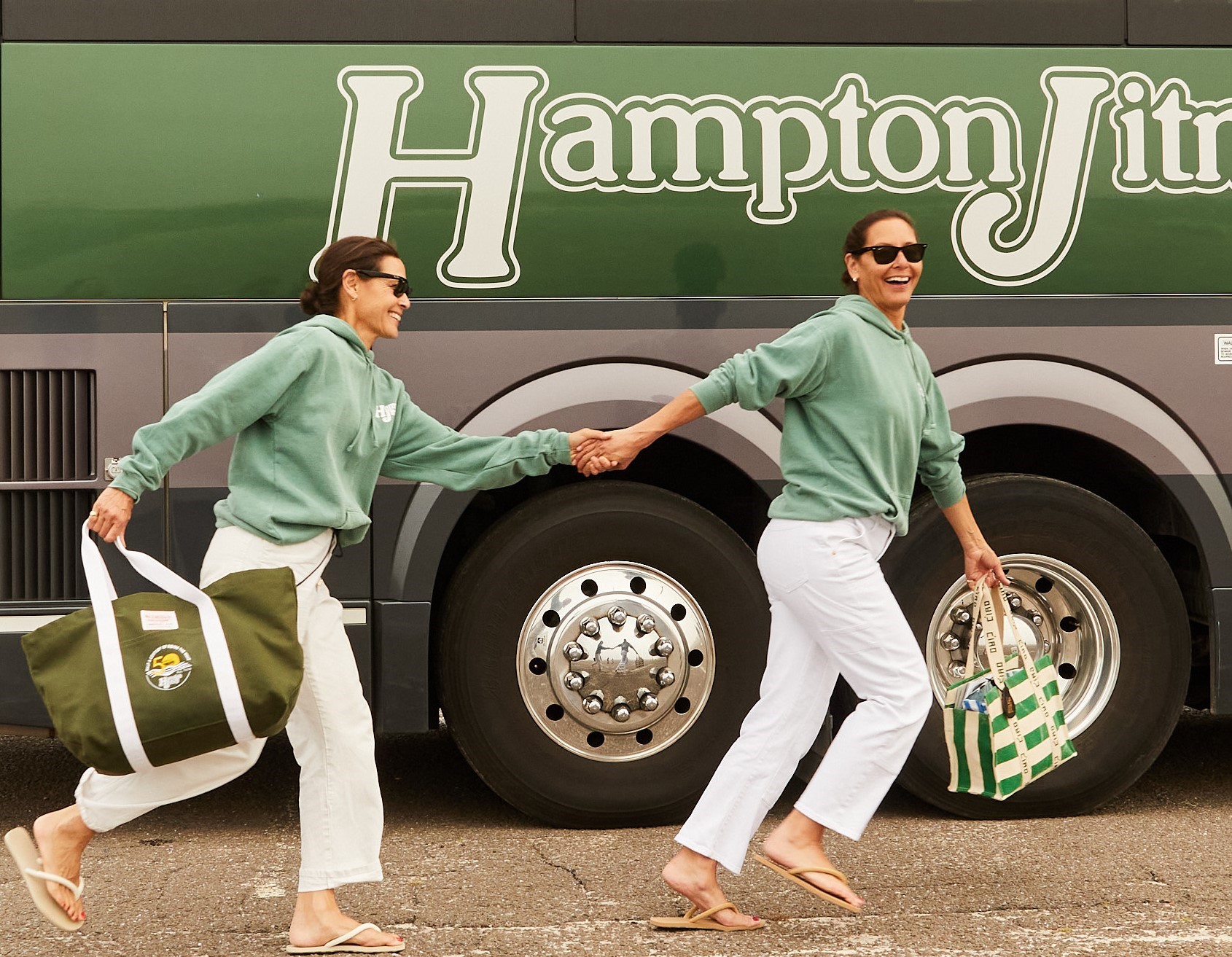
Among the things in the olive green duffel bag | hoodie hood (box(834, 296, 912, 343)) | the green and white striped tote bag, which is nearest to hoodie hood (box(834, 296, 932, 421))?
hoodie hood (box(834, 296, 912, 343))

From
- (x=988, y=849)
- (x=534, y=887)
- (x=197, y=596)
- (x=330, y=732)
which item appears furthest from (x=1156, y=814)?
(x=197, y=596)

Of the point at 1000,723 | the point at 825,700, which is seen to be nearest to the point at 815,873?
the point at 825,700

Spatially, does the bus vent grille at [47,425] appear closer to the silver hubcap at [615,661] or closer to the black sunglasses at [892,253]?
the silver hubcap at [615,661]

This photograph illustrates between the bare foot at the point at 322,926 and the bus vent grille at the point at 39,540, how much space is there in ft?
5.09

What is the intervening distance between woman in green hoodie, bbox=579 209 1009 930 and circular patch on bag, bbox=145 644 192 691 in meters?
1.26

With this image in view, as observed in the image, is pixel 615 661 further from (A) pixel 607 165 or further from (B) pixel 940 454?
(A) pixel 607 165

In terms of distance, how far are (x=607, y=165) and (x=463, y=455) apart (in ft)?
3.79

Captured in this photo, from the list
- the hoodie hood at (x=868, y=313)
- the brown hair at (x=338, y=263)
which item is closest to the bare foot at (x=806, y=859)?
the hoodie hood at (x=868, y=313)

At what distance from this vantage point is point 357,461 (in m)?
3.86

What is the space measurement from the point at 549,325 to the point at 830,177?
1.01 m

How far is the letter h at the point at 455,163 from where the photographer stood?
4.70 m

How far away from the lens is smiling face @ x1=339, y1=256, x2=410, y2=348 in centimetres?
388

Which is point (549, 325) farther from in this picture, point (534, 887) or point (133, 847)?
point (133, 847)

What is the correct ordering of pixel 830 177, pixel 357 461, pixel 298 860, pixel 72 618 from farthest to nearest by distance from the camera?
pixel 830 177 → pixel 298 860 → pixel 357 461 → pixel 72 618
